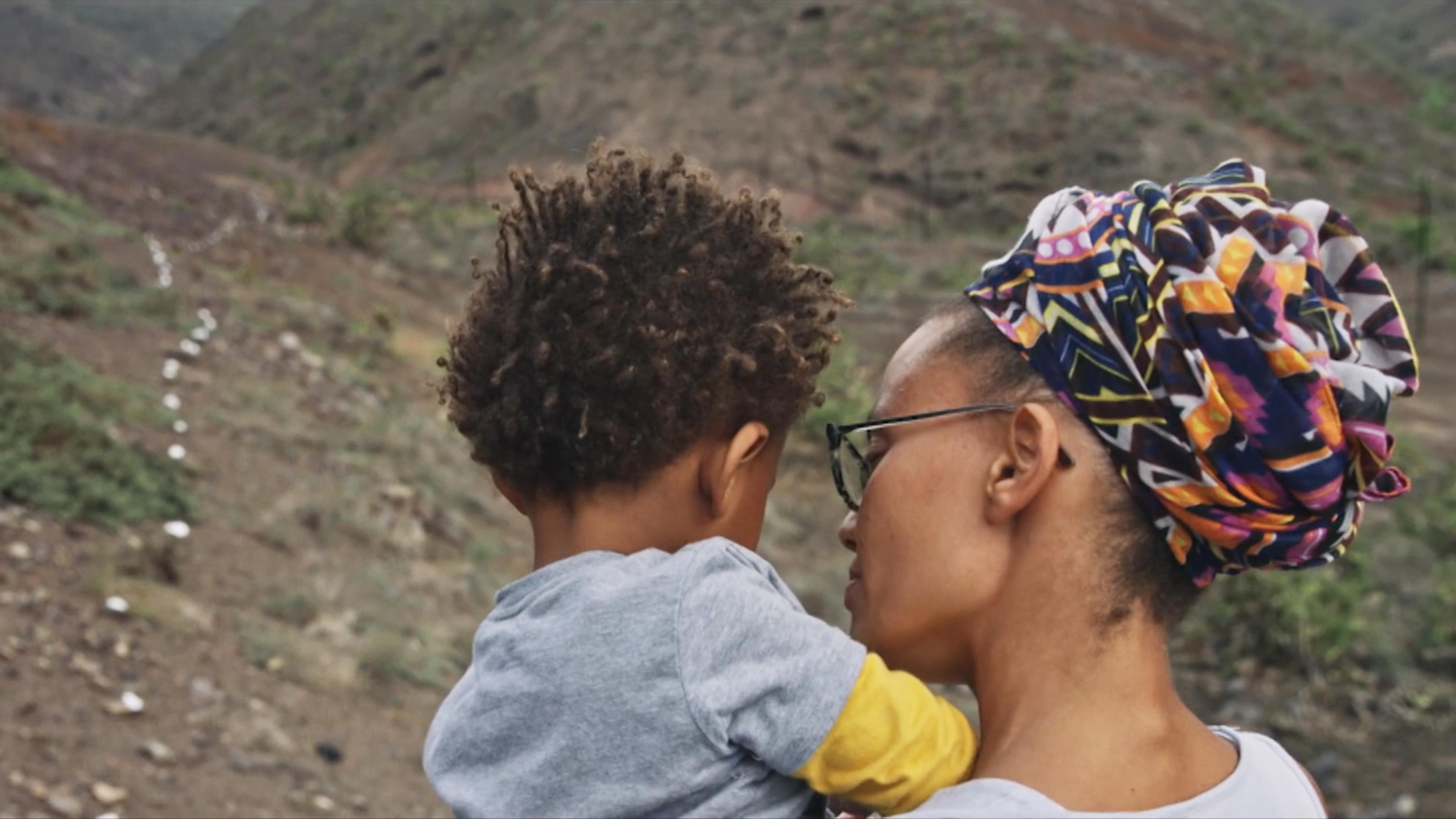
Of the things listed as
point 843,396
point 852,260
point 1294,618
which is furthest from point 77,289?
point 852,260

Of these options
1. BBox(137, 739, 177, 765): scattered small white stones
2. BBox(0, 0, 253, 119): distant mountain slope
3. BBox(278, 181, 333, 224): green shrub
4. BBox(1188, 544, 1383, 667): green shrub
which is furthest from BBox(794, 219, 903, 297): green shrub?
BBox(0, 0, 253, 119): distant mountain slope

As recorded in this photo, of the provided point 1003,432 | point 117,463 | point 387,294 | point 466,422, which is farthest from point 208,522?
point 387,294

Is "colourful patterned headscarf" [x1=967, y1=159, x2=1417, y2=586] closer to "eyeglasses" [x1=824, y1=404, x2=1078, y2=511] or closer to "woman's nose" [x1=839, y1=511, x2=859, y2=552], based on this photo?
"eyeglasses" [x1=824, y1=404, x2=1078, y2=511]

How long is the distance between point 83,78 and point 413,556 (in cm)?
8688

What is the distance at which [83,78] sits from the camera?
277 ft

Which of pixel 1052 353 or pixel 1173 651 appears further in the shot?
pixel 1173 651

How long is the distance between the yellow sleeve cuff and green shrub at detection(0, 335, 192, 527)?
6599mm

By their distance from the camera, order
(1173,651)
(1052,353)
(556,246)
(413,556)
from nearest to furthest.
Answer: (1052,353) → (556,246) → (413,556) → (1173,651)

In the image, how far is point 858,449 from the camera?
6.22ft

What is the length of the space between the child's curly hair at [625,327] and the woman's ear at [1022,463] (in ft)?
1.15

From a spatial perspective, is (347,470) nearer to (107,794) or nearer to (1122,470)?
(107,794)

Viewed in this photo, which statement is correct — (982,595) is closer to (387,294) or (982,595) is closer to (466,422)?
(466,422)

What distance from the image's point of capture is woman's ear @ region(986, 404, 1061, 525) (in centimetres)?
153

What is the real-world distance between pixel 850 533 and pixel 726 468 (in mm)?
185
